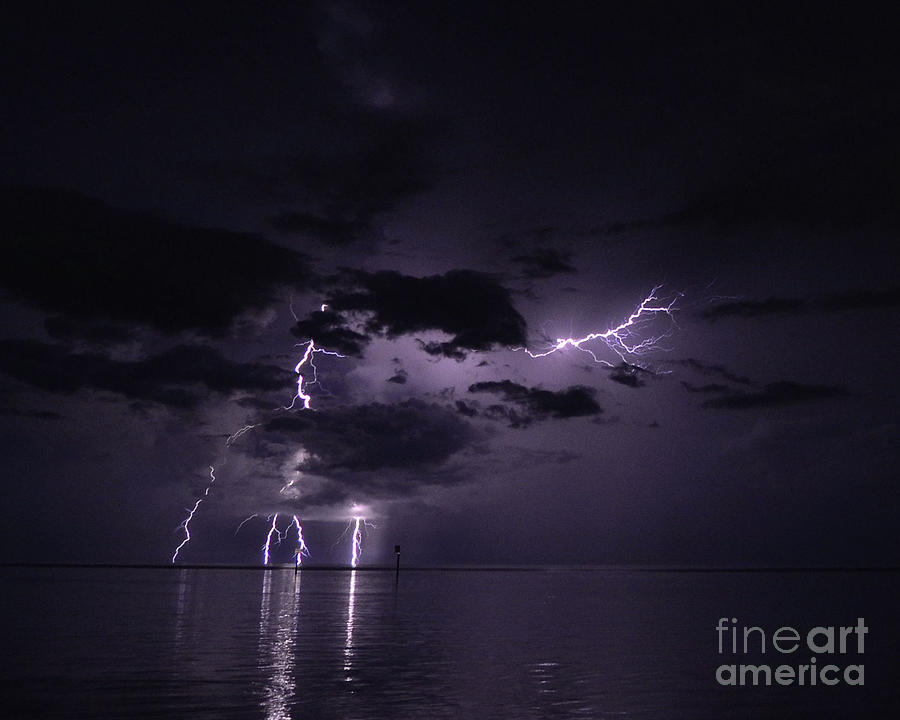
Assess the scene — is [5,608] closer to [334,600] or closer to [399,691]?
[334,600]

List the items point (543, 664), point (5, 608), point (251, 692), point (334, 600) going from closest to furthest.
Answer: point (251, 692) < point (543, 664) < point (5, 608) < point (334, 600)

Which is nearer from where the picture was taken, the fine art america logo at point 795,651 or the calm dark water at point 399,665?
the calm dark water at point 399,665

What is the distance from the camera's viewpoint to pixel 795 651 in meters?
19.0

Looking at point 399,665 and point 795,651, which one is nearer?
point 399,665

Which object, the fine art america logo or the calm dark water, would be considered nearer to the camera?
the calm dark water

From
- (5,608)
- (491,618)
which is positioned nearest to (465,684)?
(491,618)

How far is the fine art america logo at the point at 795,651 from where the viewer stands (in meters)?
15.5

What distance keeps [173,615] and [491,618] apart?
35.1 ft

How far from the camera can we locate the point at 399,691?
1328 cm

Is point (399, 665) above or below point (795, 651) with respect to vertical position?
below

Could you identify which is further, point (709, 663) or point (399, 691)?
point (709, 663)

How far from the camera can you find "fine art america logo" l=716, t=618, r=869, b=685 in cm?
1548

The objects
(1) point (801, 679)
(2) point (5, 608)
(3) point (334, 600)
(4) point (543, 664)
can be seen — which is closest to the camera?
(1) point (801, 679)

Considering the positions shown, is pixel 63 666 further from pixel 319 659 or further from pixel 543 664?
pixel 543 664
